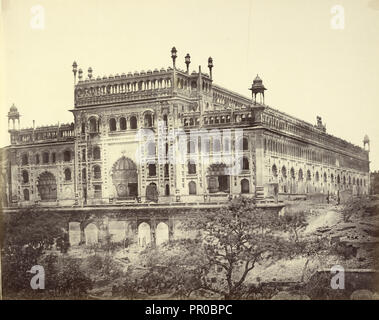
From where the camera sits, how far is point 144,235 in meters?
A: 8.70

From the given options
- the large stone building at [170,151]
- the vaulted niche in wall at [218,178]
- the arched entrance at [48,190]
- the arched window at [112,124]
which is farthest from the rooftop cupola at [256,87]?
the arched entrance at [48,190]

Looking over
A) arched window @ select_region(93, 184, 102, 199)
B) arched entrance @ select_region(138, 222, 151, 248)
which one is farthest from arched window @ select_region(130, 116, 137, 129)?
arched entrance @ select_region(138, 222, 151, 248)

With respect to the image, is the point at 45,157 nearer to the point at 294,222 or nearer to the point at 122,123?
the point at 122,123

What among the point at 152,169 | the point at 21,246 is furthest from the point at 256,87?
the point at 21,246

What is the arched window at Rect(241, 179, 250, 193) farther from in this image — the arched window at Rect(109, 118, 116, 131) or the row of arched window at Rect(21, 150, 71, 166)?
the row of arched window at Rect(21, 150, 71, 166)

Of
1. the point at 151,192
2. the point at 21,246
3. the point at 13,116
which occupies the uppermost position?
the point at 13,116

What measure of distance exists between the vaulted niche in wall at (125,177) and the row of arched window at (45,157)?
32.5 inches

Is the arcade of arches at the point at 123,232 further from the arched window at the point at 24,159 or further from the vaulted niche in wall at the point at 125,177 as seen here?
the arched window at the point at 24,159

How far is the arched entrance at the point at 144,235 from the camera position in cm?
863

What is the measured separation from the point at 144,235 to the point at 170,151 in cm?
123

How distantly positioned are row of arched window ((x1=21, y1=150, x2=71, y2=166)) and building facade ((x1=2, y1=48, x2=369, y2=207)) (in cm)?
1
